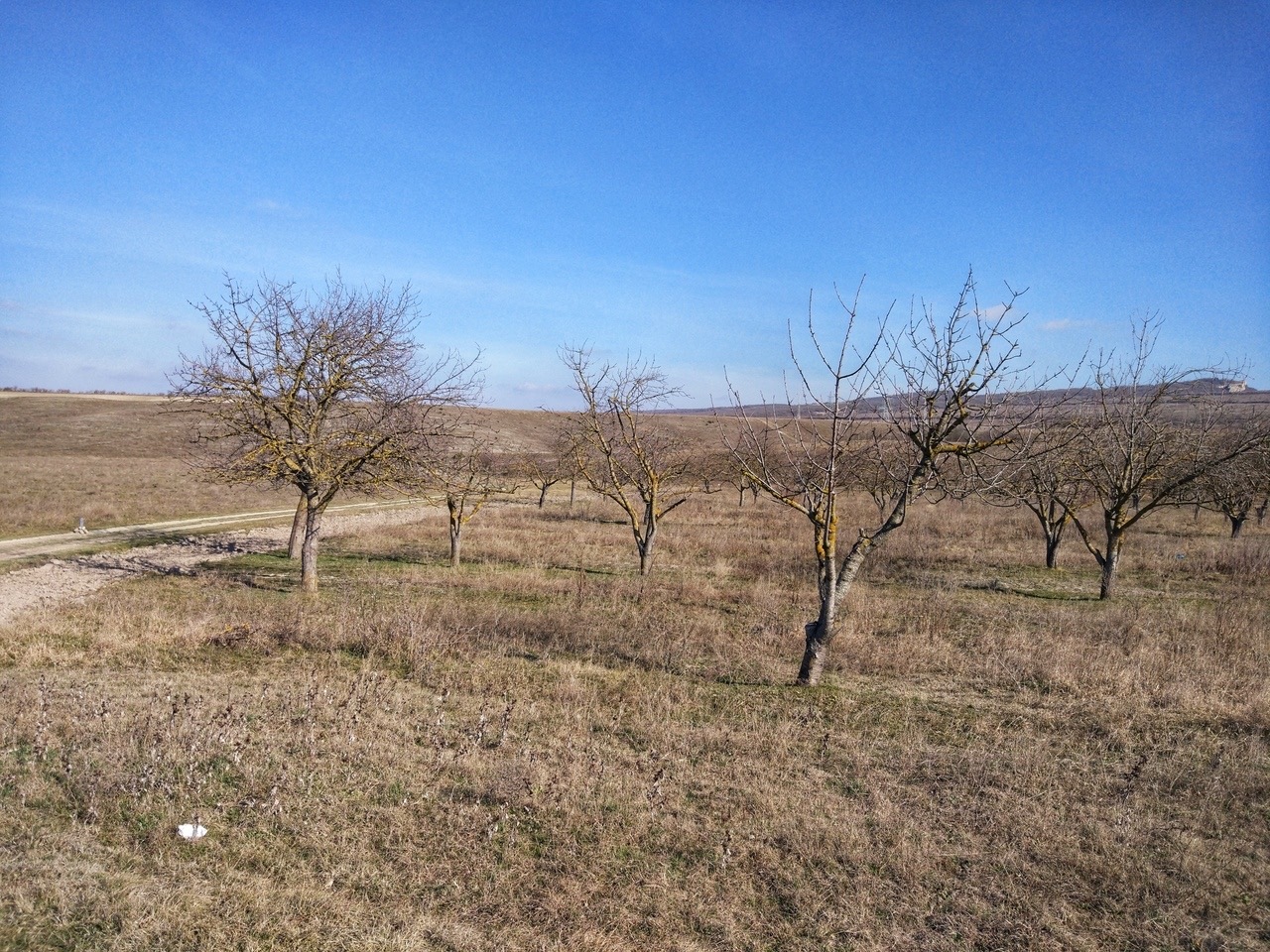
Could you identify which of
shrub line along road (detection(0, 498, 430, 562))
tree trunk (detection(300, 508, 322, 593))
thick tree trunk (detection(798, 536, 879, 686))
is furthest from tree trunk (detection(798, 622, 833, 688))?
shrub line along road (detection(0, 498, 430, 562))

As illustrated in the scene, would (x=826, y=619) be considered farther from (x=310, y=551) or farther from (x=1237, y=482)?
(x=1237, y=482)

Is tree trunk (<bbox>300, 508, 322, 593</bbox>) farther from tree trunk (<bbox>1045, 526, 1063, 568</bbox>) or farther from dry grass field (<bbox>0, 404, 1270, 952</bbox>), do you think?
tree trunk (<bbox>1045, 526, 1063, 568</bbox>)

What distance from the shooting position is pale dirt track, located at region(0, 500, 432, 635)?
538 inches

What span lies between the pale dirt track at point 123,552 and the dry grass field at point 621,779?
1.94m

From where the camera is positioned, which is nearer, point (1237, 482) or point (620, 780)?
point (620, 780)

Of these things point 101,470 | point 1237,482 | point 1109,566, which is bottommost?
point 101,470

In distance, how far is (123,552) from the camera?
18.4 metres

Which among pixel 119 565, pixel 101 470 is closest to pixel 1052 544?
pixel 119 565

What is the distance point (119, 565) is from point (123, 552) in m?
2.00

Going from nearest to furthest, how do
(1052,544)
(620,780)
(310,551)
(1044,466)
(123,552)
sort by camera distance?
(620,780)
(310,551)
(1044,466)
(123,552)
(1052,544)

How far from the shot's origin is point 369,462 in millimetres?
14320

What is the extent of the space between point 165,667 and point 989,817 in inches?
343

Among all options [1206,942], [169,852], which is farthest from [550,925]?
[1206,942]

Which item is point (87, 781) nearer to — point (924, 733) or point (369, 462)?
point (924, 733)
